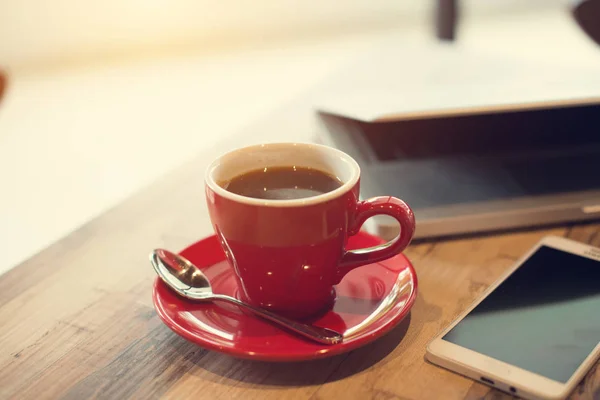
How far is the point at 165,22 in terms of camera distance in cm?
196

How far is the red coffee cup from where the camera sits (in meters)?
0.44

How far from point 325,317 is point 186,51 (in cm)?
164

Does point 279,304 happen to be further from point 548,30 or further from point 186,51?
point 548,30

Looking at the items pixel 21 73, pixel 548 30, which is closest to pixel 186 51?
pixel 21 73

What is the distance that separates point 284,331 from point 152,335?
0.35 feet

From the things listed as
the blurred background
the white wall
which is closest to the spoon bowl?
the blurred background

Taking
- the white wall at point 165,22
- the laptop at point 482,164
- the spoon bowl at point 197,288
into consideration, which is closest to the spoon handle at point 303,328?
the spoon bowl at point 197,288

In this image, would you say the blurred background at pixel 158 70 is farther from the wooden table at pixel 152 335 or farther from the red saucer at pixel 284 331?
the red saucer at pixel 284 331

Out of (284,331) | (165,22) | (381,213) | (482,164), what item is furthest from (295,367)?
(165,22)

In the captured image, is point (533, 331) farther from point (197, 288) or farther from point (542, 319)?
point (197, 288)

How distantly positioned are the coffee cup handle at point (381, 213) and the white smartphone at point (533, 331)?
0.07m

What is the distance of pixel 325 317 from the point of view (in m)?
0.48

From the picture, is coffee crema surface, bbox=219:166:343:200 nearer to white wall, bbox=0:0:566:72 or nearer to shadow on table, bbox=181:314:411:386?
shadow on table, bbox=181:314:411:386

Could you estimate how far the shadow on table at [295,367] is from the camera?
443 millimetres
